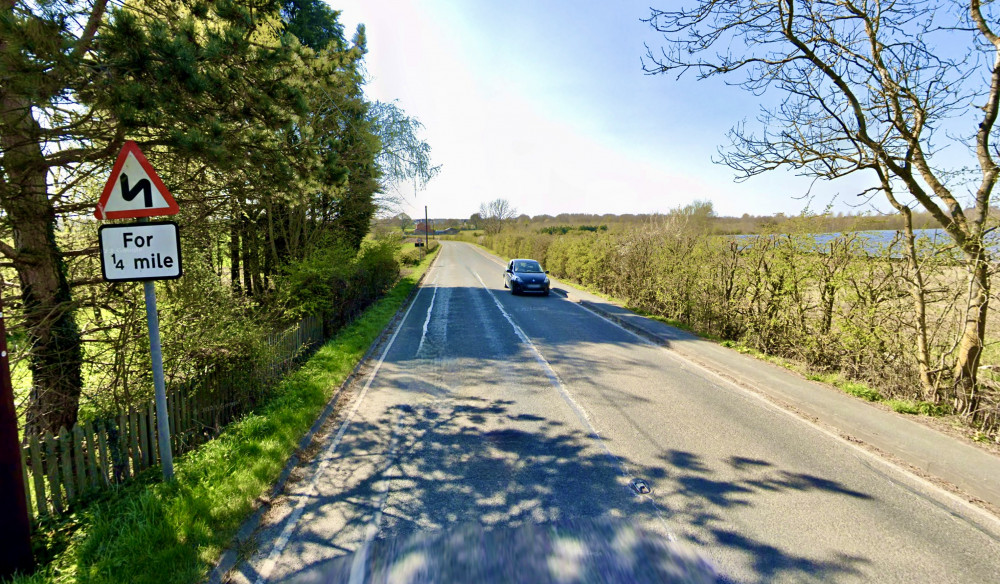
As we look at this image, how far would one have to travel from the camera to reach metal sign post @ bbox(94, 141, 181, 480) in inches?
132

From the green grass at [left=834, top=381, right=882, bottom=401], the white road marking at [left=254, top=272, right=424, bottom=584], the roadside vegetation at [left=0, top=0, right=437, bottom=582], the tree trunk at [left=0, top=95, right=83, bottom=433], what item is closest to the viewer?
the white road marking at [left=254, top=272, right=424, bottom=584]

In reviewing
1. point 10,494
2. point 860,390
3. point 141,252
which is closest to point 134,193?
point 141,252

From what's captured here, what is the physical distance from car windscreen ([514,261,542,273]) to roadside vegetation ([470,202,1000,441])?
6.89 metres

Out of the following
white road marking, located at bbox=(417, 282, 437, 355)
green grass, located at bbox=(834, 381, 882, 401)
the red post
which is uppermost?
the red post

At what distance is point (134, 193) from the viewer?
11.2 feet

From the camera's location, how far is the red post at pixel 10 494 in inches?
103

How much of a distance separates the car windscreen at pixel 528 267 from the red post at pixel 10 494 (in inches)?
659

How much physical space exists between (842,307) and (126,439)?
9.97 m

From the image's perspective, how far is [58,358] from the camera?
4629mm

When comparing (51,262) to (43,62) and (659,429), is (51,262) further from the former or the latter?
(659,429)

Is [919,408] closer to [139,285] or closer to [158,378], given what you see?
[158,378]

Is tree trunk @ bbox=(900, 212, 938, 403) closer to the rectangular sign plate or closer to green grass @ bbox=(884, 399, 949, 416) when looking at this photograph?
green grass @ bbox=(884, 399, 949, 416)

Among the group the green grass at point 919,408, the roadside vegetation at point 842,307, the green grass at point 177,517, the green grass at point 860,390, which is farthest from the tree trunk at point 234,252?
the green grass at point 919,408

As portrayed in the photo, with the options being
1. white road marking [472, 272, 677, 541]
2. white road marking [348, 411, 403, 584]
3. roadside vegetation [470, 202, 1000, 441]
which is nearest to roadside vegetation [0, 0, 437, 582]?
white road marking [348, 411, 403, 584]
